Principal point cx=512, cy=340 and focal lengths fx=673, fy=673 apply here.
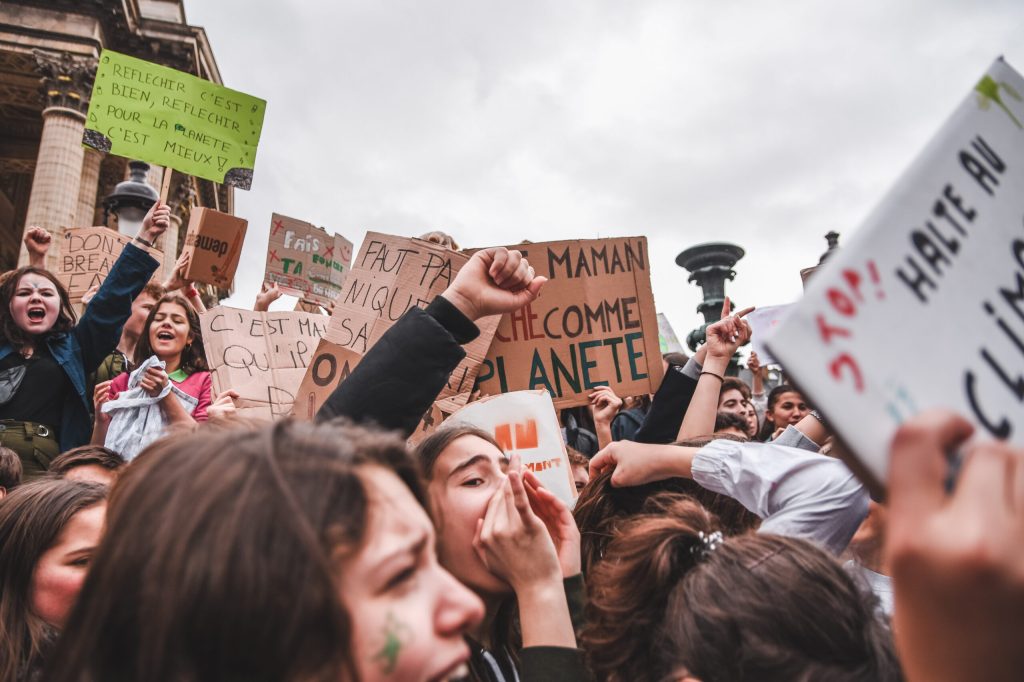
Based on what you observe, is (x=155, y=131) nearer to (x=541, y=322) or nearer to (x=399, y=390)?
(x=541, y=322)

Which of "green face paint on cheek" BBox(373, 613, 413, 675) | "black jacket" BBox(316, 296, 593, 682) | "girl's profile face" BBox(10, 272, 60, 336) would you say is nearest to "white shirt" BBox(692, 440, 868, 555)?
"black jacket" BBox(316, 296, 593, 682)

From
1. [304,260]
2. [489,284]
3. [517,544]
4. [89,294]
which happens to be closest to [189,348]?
[89,294]

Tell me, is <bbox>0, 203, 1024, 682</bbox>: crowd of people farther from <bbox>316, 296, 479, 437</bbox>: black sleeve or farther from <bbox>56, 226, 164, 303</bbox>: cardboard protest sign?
<bbox>56, 226, 164, 303</bbox>: cardboard protest sign

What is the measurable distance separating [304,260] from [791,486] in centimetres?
448

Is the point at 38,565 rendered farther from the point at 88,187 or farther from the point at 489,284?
the point at 88,187

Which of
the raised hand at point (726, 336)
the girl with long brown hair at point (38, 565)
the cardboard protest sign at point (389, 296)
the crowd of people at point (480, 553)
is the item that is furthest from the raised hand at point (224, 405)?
the raised hand at point (726, 336)

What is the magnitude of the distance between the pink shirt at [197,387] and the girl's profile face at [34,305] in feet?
1.42

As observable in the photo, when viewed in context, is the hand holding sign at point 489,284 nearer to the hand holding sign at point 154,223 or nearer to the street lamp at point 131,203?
the hand holding sign at point 154,223

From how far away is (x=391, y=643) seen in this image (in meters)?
0.85

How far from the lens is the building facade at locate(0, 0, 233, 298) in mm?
13383

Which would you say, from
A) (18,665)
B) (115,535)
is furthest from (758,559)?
(18,665)

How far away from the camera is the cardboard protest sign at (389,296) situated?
9.98 feet

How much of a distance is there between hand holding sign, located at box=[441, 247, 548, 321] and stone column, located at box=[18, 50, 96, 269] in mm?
13874

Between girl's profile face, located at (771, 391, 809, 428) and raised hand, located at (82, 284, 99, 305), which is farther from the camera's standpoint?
raised hand, located at (82, 284, 99, 305)
